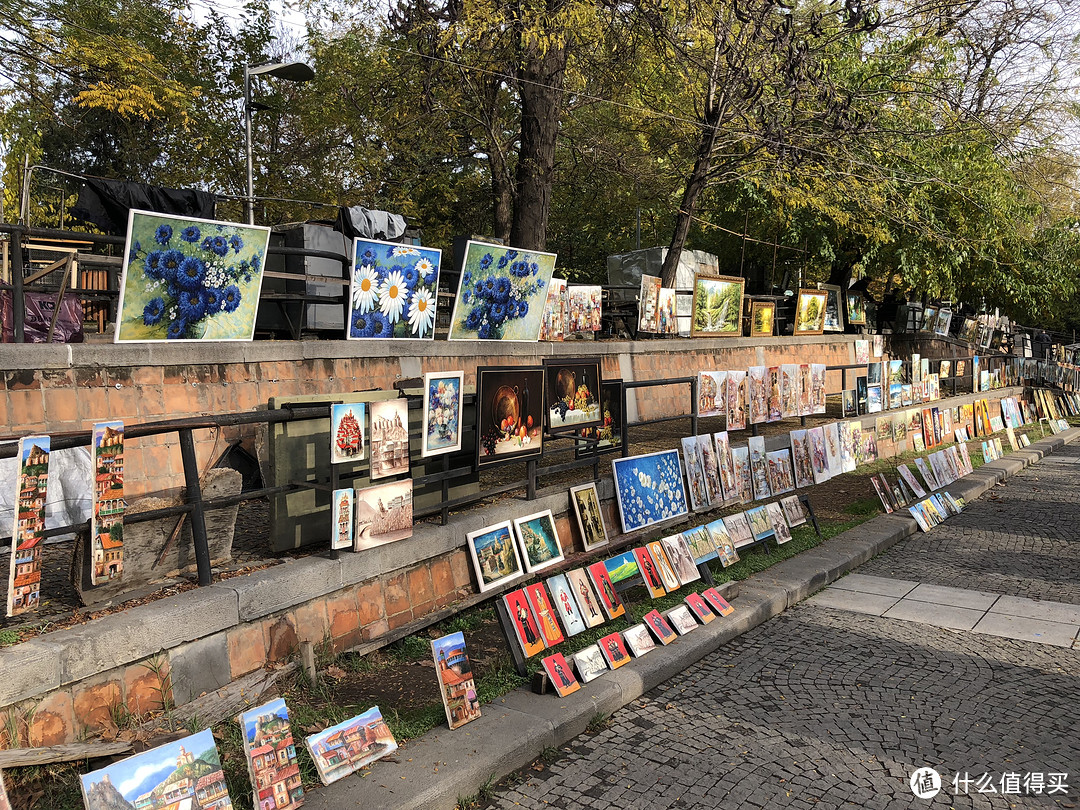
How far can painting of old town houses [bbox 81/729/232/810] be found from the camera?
309 cm

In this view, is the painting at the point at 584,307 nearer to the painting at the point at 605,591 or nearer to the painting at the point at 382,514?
the painting at the point at 605,591

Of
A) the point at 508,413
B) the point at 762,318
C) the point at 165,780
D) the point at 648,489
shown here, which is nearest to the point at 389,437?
the point at 508,413

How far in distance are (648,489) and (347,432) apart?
364cm

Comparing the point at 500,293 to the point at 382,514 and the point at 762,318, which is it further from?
the point at 762,318

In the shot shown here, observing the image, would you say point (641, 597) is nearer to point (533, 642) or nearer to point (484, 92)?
point (533, 642)

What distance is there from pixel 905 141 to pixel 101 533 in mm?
17132

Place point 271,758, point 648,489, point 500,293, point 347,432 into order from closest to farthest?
point 271,758 < point 347,432 < point 648,489 < point 500,293

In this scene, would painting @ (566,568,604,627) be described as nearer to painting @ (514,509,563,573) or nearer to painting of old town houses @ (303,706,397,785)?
painting @ (514,509,563,573)

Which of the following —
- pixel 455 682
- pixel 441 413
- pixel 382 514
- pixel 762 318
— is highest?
pixel 762 318

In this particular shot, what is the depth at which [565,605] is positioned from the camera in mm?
5664

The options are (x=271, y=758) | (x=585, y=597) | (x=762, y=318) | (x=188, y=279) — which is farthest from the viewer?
(x=762, y=318)

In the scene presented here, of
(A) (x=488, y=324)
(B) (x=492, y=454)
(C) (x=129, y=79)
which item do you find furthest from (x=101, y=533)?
(C) (x=129, y=79)

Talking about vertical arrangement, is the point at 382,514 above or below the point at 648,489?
above

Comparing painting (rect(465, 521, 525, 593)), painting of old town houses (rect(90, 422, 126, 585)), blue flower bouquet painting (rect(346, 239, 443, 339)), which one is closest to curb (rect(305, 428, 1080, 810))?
painting (rect(465, 521, 525, 593))
